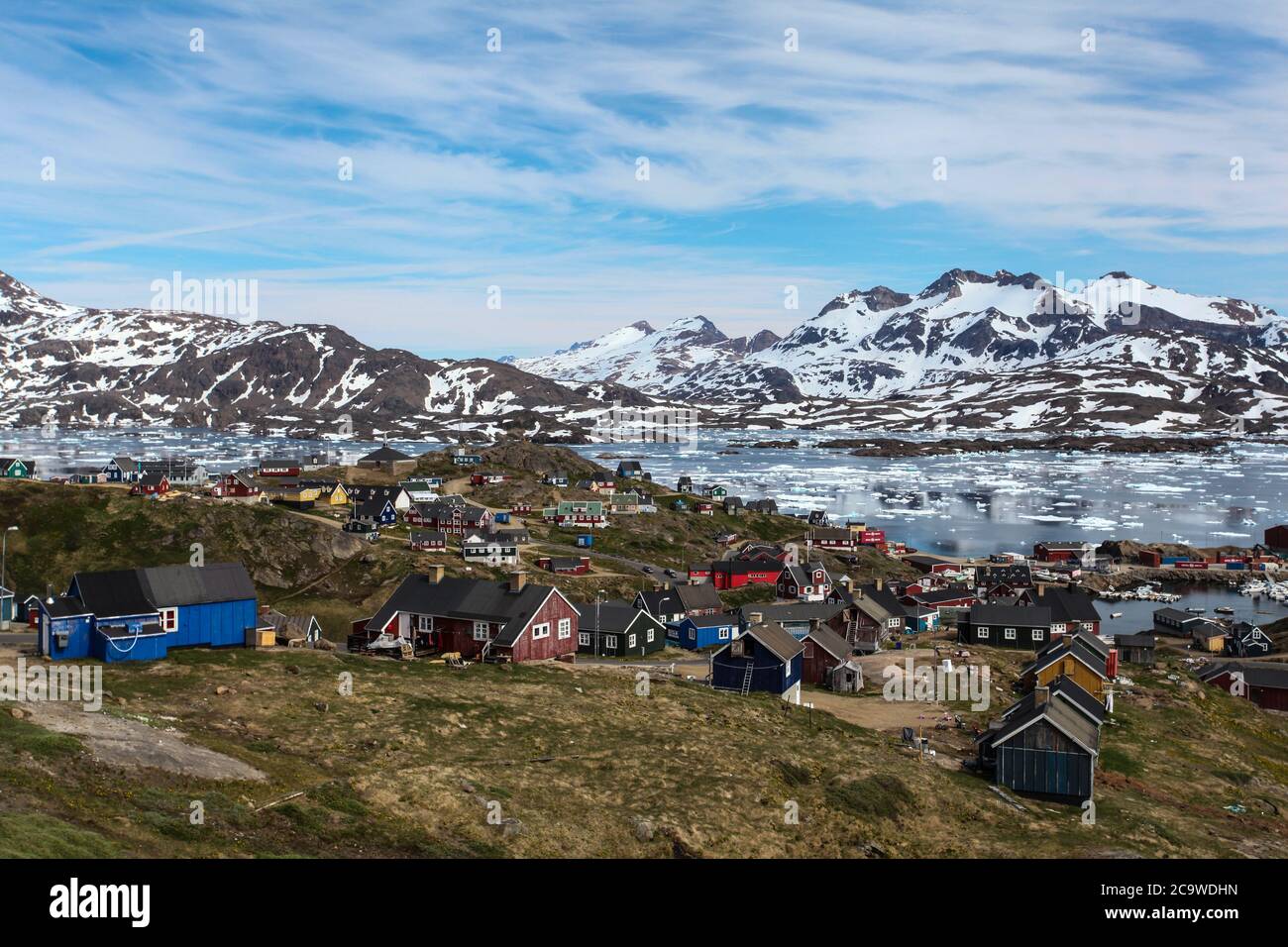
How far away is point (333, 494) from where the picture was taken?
115 metres

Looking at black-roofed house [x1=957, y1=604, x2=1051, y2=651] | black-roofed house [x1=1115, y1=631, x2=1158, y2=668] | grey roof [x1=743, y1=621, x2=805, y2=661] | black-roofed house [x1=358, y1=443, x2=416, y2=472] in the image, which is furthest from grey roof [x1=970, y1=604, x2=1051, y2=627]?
black-roofed house [x1=358, y1=443, x2=416, y2=472]

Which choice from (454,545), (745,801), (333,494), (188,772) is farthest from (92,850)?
(333,494)

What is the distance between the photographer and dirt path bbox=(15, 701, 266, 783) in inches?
990

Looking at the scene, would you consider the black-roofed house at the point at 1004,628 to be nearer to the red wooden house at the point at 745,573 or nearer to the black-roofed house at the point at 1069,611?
the black-roofed house at the point at 1069,611

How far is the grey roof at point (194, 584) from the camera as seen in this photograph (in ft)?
139

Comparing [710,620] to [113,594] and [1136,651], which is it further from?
[113,594]

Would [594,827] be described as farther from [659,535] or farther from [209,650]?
[659,535]

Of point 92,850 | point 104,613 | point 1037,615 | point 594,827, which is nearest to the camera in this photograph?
point 92,850

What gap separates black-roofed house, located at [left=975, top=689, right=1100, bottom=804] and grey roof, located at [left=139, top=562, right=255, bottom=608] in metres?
32.9

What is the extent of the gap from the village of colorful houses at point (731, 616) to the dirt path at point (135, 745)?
38.9 feet

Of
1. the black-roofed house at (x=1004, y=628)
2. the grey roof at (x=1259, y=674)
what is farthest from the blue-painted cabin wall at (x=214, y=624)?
the grey roof at (x=1259, y=674)

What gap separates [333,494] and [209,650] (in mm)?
74490

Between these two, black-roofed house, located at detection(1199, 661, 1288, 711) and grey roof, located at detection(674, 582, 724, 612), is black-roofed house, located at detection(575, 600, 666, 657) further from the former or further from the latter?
black-roofed house, located at detection(1199, 661, 1288, 711)

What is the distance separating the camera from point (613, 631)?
6016cm
